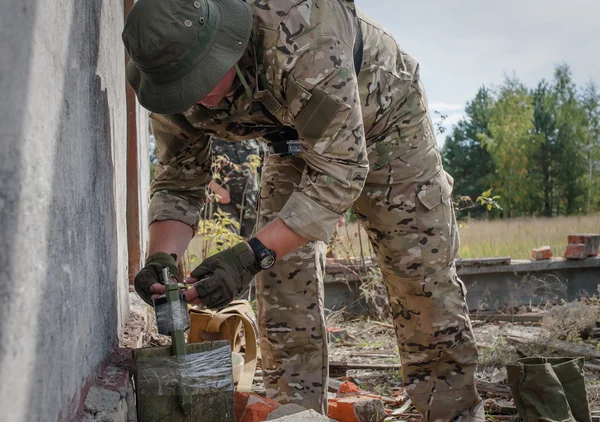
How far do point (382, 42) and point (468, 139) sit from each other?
140 feet

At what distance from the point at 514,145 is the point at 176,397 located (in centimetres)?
3335

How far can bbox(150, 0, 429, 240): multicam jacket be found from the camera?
87.3 inches

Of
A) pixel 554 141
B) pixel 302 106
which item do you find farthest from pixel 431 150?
pixel 554 141

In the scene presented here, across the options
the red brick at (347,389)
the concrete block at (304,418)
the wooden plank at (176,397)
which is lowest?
the red brick at (347,389)

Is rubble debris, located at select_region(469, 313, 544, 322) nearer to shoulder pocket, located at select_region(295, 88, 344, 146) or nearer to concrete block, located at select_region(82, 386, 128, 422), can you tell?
shoulder pocket, located at select_region(295, 88, 344, 146)

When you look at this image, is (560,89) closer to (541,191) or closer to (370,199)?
(541,191)

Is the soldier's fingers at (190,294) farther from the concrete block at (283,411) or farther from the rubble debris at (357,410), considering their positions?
the rubble debris at (357,410)

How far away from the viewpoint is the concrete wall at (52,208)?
125 centimetres

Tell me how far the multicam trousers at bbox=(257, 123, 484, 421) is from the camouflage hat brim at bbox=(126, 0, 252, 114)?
810 mm

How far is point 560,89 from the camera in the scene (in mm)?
38875

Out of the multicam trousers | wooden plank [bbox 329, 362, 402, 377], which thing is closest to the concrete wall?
the multicam trousers

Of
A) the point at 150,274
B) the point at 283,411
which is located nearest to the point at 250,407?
the point at 283,411

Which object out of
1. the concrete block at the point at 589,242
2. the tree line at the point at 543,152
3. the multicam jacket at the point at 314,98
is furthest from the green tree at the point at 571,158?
the multicam jacket at the point at 314,98

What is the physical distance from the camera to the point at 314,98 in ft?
7.27
